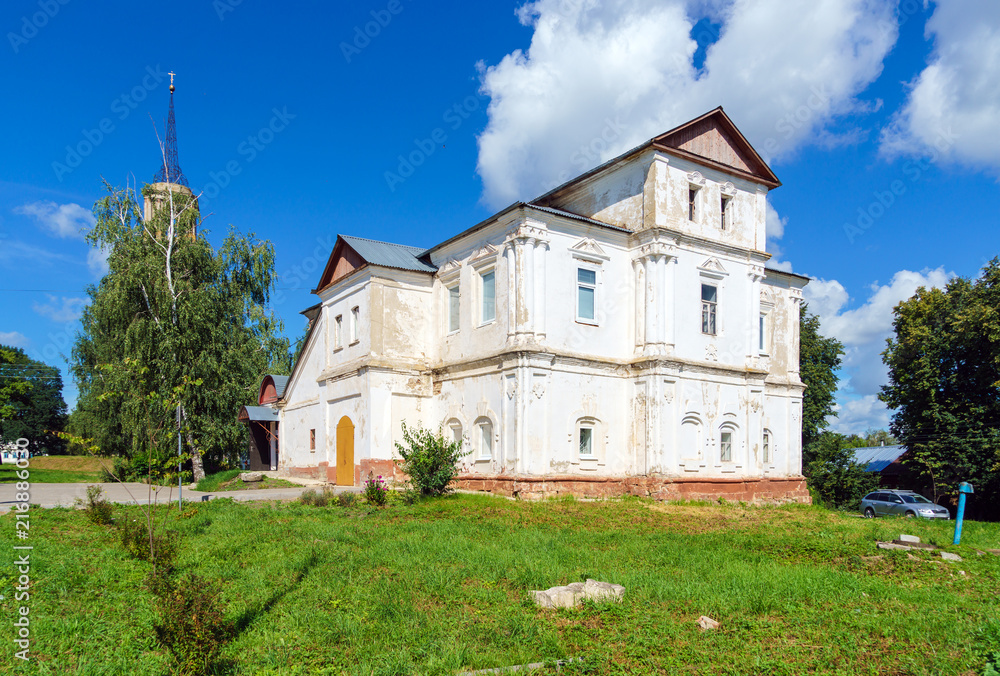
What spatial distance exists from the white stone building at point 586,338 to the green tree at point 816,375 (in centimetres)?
1420

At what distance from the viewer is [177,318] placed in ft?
96.7

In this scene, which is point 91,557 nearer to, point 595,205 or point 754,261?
point 595,205

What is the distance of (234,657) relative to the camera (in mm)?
6684

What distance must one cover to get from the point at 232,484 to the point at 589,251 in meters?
15.9

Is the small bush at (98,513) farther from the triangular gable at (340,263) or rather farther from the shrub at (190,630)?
the triangular gable at (340,263)

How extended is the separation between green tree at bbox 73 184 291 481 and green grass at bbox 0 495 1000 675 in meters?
15.3

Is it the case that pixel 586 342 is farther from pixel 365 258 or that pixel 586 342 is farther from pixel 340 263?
pixel 340 263

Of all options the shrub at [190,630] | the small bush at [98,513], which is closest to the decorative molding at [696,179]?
the small bush at [98,513]

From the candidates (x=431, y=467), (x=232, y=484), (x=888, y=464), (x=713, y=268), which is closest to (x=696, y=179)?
(x=713, y=268)

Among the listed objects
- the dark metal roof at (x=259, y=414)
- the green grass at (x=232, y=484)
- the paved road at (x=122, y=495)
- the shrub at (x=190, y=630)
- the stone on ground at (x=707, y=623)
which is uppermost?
the dark metal roof at (x=259, y=414)

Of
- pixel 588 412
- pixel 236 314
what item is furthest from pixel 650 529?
pixel 236 314

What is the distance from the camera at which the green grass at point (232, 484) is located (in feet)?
85.1

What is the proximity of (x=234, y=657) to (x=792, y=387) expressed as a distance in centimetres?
2598

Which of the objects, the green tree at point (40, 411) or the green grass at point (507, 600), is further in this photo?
the green tree at point (40, 411)
